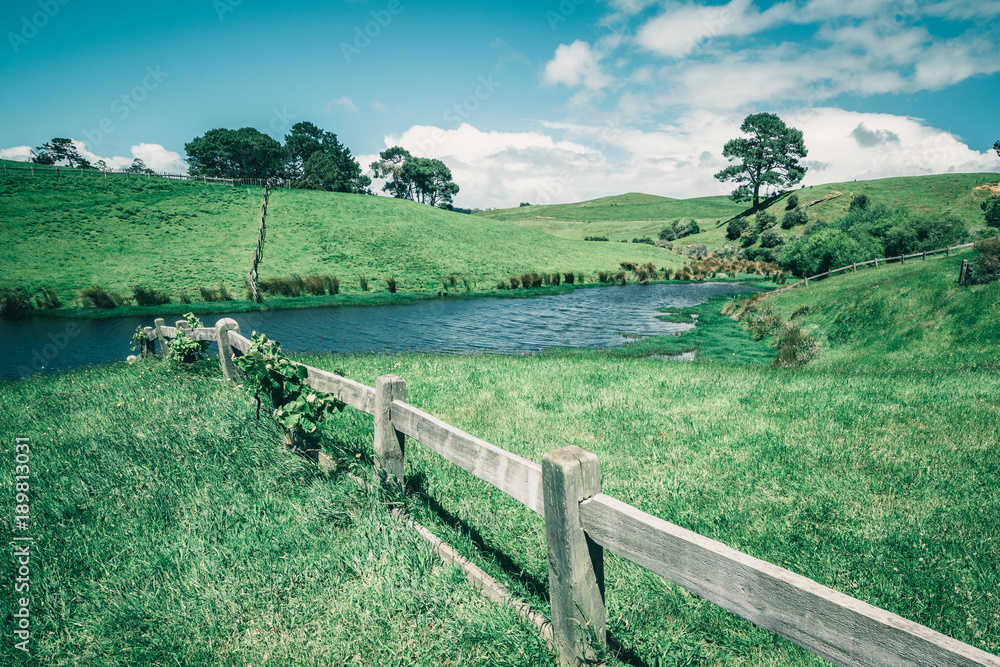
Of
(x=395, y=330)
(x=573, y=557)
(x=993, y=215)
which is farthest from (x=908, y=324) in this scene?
(x=993, y=215)

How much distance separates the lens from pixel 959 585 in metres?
3.97

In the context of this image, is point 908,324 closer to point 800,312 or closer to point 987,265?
point 987,265

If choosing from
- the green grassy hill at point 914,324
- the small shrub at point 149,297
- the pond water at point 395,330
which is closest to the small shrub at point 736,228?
the pond water at point 395,330

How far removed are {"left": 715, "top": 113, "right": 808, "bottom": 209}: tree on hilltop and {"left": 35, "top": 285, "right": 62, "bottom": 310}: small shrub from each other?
370 feet

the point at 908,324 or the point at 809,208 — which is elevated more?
the point at 809,208

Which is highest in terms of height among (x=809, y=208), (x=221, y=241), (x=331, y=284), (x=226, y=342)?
(x=809, y=208)

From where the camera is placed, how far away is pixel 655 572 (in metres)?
2.24

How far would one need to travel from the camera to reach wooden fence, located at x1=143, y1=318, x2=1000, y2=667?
5.41 ft

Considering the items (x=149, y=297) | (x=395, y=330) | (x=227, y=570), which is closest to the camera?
(x=227, y=570)

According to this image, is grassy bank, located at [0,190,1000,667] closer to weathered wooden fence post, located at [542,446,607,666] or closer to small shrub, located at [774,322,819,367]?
weathered wooden fence post, located at [542,446,607,666]

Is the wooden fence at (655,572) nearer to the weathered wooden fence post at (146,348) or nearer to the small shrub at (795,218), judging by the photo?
the weathered wooden fence post at (146,348)

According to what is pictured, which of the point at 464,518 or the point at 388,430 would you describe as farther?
the point at 464,518

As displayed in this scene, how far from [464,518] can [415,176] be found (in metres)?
117

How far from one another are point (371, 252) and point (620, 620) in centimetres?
5109
